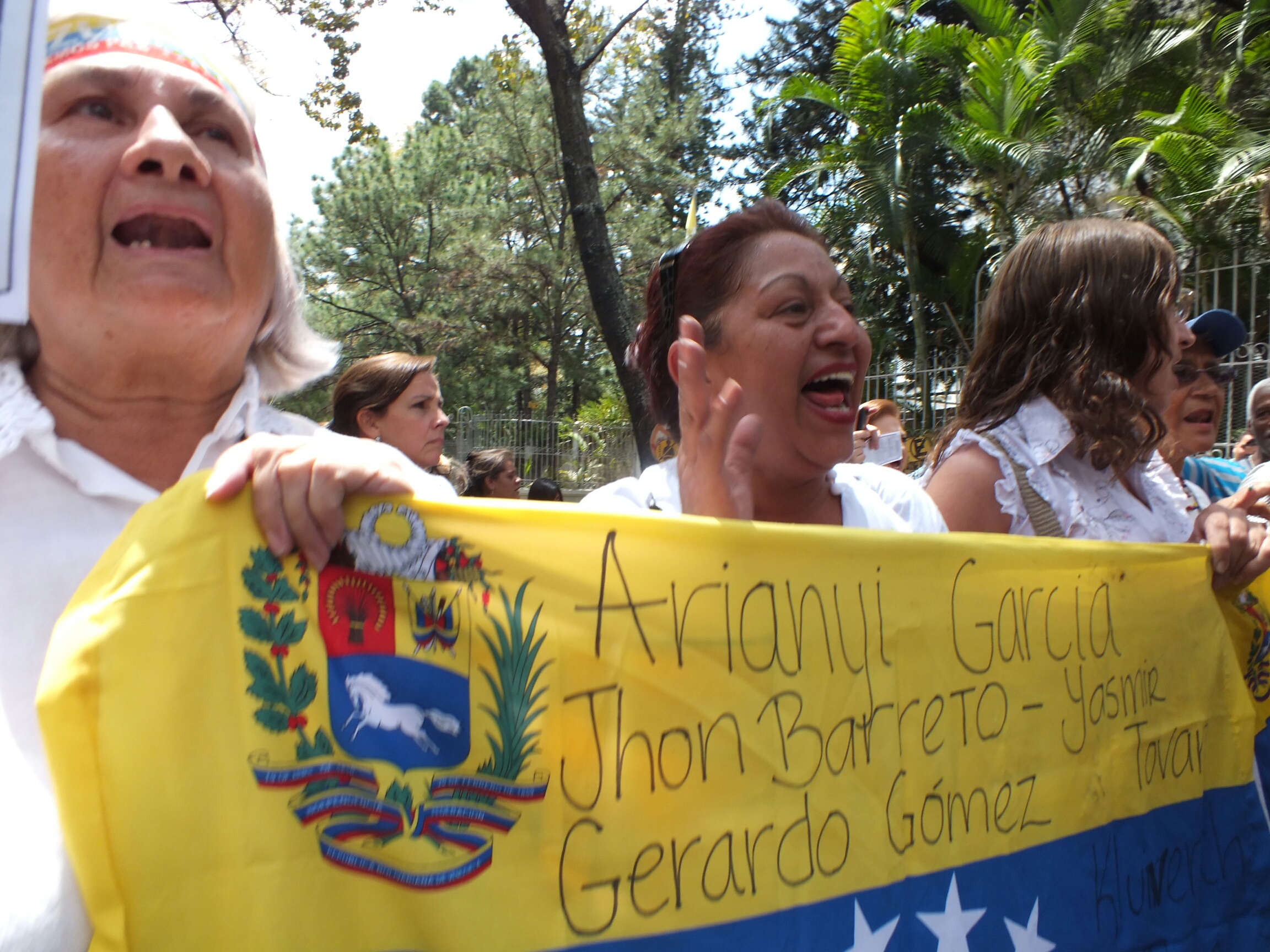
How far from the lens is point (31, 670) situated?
112 cm

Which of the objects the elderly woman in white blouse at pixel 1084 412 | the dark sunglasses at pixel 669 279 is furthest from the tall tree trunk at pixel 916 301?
the dark sunglasses at pixel 669 279

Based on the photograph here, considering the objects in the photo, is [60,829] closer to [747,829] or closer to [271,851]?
[271,851]

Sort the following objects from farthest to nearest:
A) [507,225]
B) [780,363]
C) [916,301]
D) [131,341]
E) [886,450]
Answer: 1. [507,225]
2. [916,301]
3. [886,450]
4. [780,363]
5. [131,341]

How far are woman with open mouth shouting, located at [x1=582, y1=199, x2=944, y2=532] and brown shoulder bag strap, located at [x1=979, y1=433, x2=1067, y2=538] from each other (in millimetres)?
184

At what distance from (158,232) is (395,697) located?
720 mm

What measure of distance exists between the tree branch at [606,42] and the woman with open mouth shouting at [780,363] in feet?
15.8

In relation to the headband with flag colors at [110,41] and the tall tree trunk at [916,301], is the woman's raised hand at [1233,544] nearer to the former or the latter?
the headband with flag colors at [110,41]

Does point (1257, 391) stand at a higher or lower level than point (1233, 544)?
higher

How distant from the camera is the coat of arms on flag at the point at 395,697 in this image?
1080mm

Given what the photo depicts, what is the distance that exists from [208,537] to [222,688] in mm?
170

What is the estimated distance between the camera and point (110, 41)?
1300 mm

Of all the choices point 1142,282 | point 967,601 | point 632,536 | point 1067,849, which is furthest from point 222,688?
point 1142,282

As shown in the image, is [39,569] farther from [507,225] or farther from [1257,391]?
[507,225]

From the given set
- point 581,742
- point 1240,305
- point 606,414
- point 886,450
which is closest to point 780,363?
point 581,742
